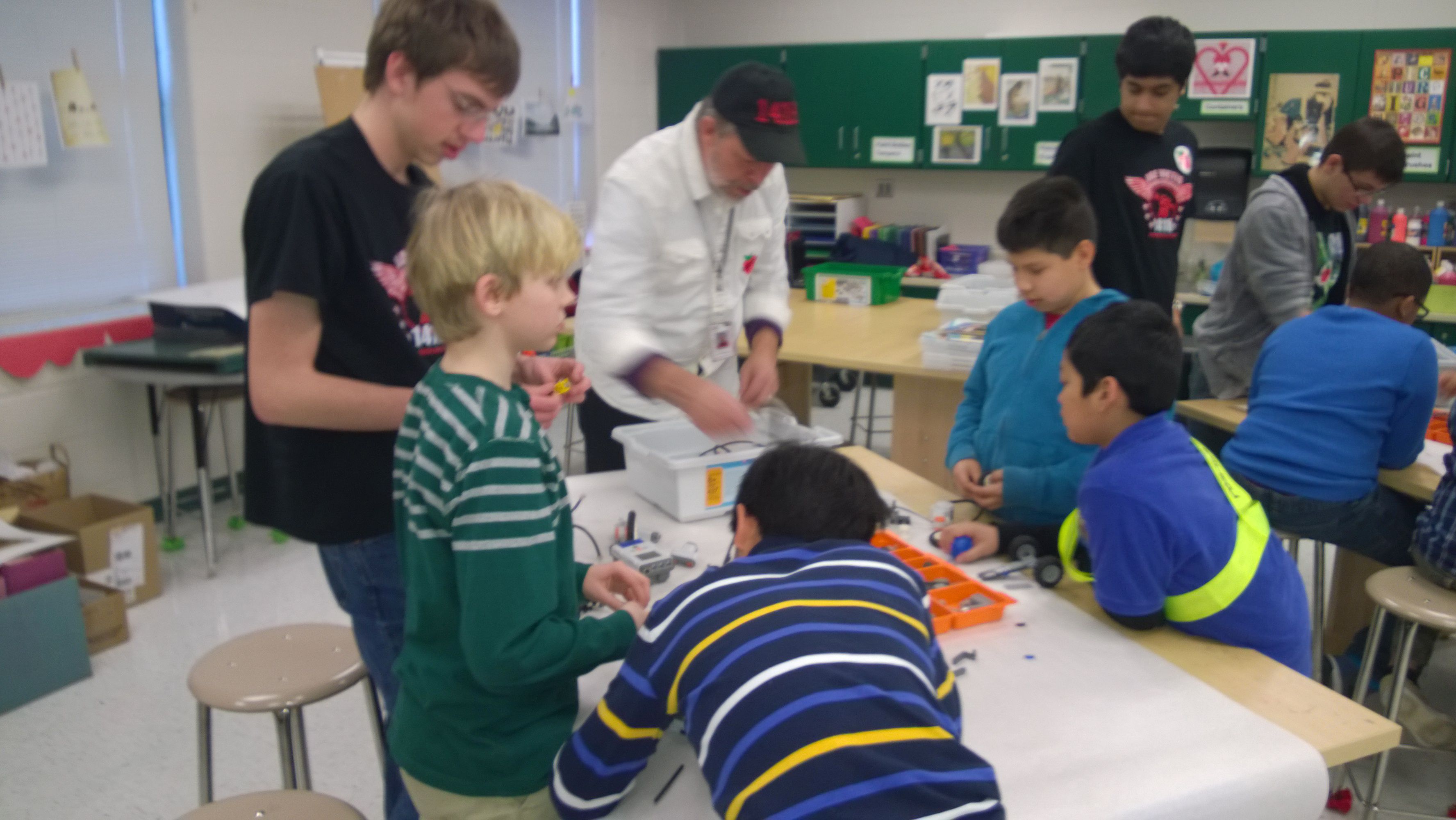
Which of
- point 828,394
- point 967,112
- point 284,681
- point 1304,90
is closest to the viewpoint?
point 284,681

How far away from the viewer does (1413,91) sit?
4.74 meters

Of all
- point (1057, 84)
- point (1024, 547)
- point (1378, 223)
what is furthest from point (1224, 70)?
point (1024, 547)

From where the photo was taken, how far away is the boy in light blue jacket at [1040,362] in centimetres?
188

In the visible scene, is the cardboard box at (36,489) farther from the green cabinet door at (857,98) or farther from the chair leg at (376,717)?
the green cabinet door at (857,98)

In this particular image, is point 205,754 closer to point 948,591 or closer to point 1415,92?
point 948,591

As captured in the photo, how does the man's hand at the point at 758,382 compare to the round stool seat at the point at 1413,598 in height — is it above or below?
above

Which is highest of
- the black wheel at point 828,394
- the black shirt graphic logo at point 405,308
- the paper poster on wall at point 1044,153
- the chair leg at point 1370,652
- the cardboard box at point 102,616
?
the paper poster on wall at point 1044,153

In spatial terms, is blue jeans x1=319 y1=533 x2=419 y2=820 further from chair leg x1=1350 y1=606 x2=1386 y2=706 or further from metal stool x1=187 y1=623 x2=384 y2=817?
chair leg x1=1350 y1=606 x2=1386 y2=706

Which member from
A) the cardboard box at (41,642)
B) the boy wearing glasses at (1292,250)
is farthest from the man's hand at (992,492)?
the cardboard box at (41,642)

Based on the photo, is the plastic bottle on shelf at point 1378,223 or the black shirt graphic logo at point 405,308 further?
the plastic bottle on shelf at point 1378,223

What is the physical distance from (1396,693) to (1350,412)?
621 millimetres

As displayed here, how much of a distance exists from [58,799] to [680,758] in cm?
197

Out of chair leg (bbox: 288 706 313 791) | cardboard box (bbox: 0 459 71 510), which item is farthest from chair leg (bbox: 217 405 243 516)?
chair leg (bbox: 288 706 313 791)

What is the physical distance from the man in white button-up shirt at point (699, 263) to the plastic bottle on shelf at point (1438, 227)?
3971 millimetres
